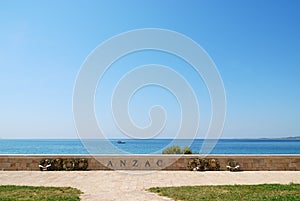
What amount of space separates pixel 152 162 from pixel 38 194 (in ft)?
20.5

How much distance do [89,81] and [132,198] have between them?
8.20 metres

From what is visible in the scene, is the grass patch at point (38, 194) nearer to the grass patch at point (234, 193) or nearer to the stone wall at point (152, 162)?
the grass patch at point (234, 193)

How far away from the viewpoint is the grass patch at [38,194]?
22.9 feet

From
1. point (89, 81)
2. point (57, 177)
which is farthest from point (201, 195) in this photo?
point (89, 81)

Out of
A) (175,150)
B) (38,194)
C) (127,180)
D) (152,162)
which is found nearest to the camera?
(38,194)

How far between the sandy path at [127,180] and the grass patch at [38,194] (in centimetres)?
36

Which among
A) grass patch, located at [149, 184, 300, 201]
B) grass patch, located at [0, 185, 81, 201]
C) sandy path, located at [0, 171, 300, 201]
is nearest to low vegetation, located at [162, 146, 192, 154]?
sandy path, located at [0, 171, 300, 201]

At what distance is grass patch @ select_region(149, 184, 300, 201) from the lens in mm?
6996

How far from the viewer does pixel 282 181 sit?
10078 mm

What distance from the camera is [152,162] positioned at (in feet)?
43.1

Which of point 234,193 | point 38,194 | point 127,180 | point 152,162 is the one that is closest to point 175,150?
point 152,162

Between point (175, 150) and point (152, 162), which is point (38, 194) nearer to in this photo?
point (152, 162)

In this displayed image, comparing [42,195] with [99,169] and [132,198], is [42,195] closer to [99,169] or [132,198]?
[132,198]

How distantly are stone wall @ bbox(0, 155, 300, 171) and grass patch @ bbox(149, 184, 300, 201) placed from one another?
4.55 meters
